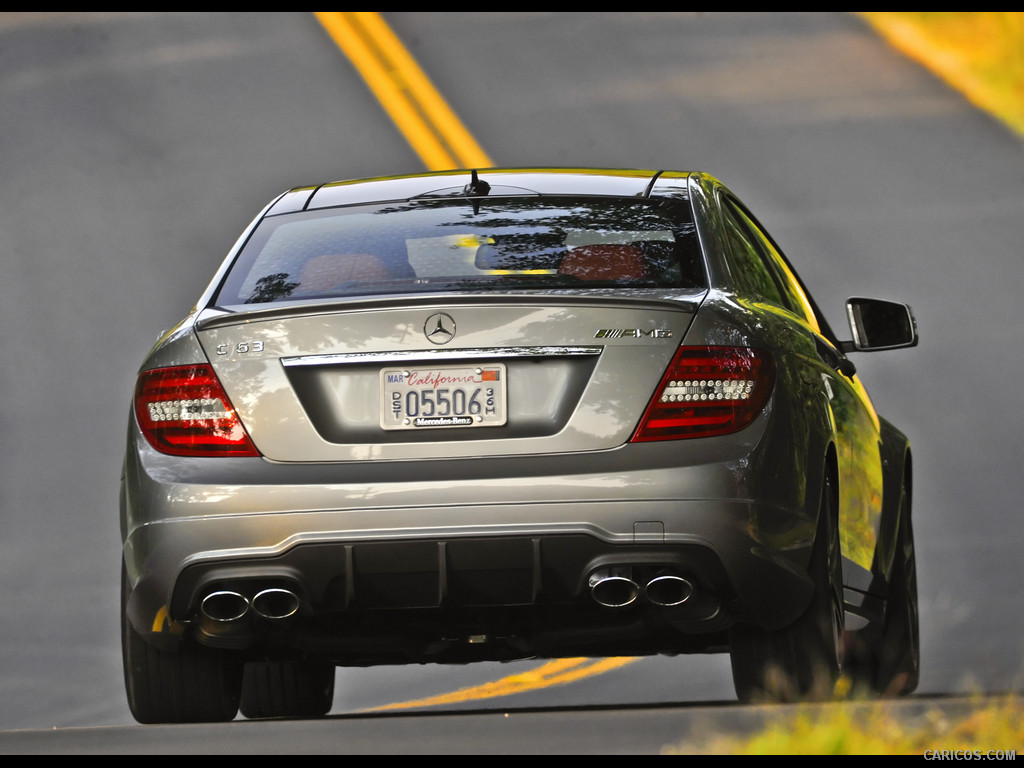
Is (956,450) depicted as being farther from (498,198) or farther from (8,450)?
(498,198)

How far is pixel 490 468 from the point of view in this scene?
5.13 m

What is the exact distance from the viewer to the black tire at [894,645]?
703cm

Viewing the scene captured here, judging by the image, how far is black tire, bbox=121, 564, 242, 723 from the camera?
5.78m

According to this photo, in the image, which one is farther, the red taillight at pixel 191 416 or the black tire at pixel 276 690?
the black tire at pixel 276 690

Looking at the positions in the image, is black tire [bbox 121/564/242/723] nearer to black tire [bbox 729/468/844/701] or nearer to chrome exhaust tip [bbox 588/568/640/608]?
chrome exhaust tip [bbox 588/568/640/608]

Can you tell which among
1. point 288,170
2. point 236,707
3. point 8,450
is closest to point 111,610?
point 8,450

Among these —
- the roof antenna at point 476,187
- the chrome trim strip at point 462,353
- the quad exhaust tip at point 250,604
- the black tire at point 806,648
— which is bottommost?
the black tire at point 806,648

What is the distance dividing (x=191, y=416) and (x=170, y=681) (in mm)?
927

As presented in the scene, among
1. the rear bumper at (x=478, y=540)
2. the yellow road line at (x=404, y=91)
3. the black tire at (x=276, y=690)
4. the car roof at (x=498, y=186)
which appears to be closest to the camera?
the rear bumper at (x=478, y=540)

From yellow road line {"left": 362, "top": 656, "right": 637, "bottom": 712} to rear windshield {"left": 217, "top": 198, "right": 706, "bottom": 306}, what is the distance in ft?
12.6

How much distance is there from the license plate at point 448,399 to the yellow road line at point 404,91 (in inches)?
526

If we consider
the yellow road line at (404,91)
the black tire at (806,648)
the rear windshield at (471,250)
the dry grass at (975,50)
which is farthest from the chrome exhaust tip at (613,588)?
the dry grass at (975,50)

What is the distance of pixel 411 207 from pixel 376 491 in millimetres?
1304

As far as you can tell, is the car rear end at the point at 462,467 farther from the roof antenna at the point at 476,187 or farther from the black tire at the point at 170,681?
the roof antenna at the point at 476,187
